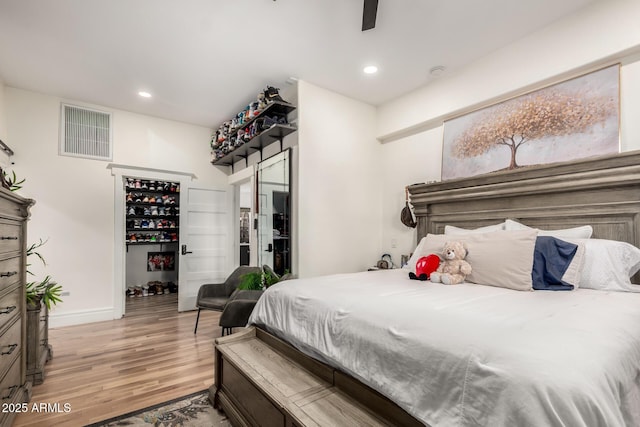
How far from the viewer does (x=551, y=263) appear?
6.42ft

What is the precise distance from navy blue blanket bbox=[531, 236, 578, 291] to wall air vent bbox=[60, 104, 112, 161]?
482 centimetres

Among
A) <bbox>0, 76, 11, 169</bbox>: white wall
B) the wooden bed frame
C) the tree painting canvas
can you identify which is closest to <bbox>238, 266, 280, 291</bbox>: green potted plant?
the wooden bed frame

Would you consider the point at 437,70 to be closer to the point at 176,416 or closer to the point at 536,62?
the point at 536,62

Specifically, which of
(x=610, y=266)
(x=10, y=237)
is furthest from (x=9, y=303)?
(x=610, y=266)

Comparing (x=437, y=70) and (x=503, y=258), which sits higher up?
(x=437, y=70)

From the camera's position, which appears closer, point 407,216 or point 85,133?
point 407,216

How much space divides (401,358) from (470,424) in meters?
0.31

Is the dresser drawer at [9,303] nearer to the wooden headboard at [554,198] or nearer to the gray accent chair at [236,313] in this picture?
the gray accent chair at [236,313]

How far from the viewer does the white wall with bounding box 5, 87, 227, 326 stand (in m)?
3.70

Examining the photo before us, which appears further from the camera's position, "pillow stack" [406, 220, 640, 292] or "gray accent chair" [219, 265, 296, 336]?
"gray accent chair" [219, 265, 296, 336]

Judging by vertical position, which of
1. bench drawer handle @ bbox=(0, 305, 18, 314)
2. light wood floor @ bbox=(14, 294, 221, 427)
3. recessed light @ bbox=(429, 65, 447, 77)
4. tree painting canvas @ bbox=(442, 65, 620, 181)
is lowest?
light wood floor @ bbox=(14, 294, 221, 427)

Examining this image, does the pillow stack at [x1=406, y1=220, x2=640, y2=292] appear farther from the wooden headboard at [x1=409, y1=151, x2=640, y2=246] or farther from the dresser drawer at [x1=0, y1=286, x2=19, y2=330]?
the dresser drawer at [x1=0, y1=286, x2=19, y2=330]

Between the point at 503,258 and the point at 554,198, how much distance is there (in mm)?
867

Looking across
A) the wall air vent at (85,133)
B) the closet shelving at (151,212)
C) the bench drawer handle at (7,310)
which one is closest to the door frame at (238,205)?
the closet shelving at (151,212)
